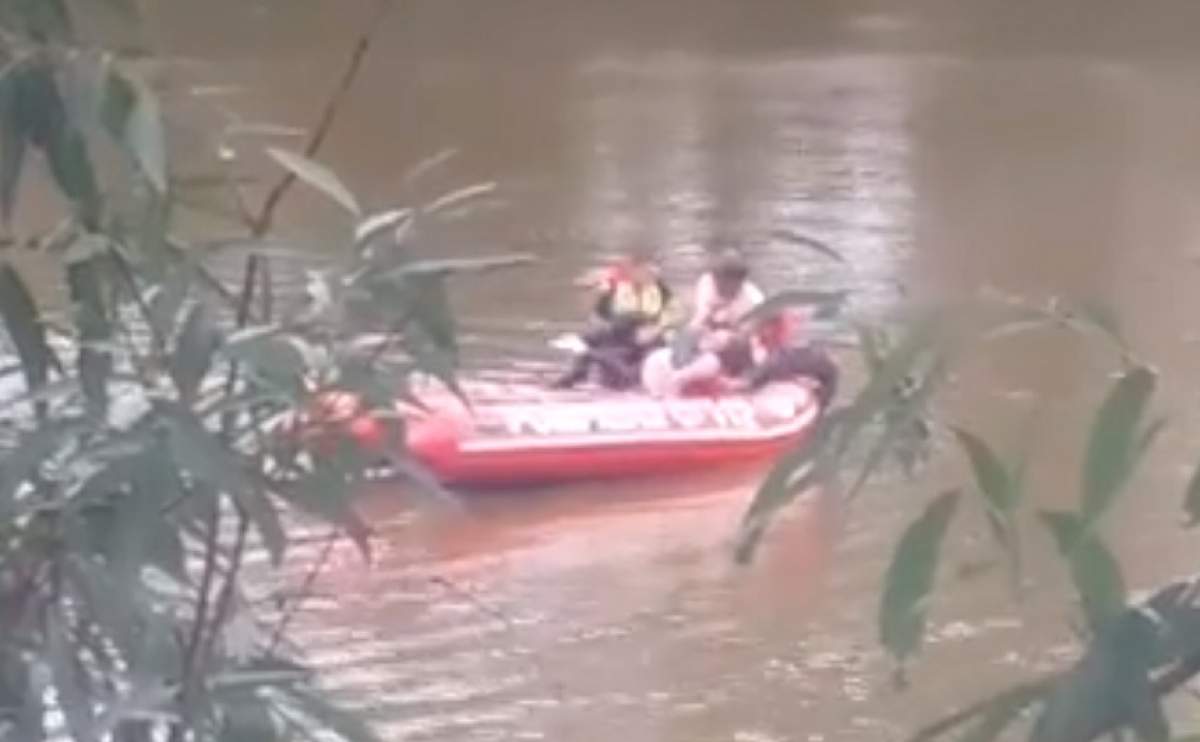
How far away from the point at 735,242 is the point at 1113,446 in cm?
683

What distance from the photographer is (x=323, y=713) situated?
1.27 metres

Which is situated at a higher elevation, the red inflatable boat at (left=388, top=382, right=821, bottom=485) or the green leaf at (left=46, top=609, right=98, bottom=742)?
the green leaf at (left=46, top=609, right=98, bottom=742)

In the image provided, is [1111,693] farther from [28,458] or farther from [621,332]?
[621,332]

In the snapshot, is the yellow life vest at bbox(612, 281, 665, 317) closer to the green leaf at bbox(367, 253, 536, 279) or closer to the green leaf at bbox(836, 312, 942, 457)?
the green leaf at bbox(367, 253, 536, 279)

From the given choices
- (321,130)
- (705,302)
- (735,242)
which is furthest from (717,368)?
(321,130)

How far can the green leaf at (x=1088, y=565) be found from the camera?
0.97m

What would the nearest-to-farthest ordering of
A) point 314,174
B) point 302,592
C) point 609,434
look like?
point 314,174, point 302,592, point 609,434

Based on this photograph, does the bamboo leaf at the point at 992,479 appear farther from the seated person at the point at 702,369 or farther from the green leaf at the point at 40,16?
the seated person at the point at 702,369

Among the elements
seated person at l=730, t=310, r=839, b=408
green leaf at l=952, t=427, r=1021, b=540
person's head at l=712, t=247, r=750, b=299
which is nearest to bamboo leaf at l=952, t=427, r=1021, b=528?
green leaf at l=952, t=427, r=1021, b=540

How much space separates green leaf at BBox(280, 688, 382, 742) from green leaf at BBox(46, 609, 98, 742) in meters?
0.10

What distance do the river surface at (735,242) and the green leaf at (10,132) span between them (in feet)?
0.33

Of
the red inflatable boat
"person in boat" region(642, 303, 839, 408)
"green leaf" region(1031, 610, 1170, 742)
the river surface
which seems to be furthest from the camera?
"person in boat" region(642, 303, 839, 408)

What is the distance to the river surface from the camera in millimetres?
3975

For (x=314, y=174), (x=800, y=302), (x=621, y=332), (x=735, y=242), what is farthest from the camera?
(x=735, y=242)
